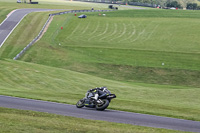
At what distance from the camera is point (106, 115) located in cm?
2106

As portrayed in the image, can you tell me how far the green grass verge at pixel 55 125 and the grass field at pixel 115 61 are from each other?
502 centimetres

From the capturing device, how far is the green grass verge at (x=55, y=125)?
16.4 m

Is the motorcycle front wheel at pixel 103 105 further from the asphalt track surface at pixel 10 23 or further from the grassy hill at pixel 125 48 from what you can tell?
the asphalt track surface at pixel 10 23

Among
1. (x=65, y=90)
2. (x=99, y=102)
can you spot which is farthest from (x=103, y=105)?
(x=65, y=90)

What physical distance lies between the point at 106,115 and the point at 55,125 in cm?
452

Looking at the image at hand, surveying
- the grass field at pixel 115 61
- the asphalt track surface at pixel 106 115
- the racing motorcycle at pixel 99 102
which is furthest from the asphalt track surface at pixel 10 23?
the racing motorcycle at pixel 99 102

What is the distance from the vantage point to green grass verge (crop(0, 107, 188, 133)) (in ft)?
53.7

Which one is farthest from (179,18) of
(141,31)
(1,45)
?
(1,45)

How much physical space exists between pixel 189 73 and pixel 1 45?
3642cm

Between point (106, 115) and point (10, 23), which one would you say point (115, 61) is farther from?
point (10, 23)

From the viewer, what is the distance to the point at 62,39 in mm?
79375

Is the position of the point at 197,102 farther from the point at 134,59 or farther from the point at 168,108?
the point at 134,59

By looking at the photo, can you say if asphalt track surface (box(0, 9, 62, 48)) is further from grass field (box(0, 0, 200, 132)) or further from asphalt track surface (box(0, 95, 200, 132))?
asphalt track surface (box(0, 95, 200, 132))

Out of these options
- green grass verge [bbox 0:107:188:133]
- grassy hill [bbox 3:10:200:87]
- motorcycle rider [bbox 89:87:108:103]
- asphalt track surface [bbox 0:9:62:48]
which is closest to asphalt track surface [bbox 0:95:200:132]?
motorcycle rider [bbox 89:87:108:103]
